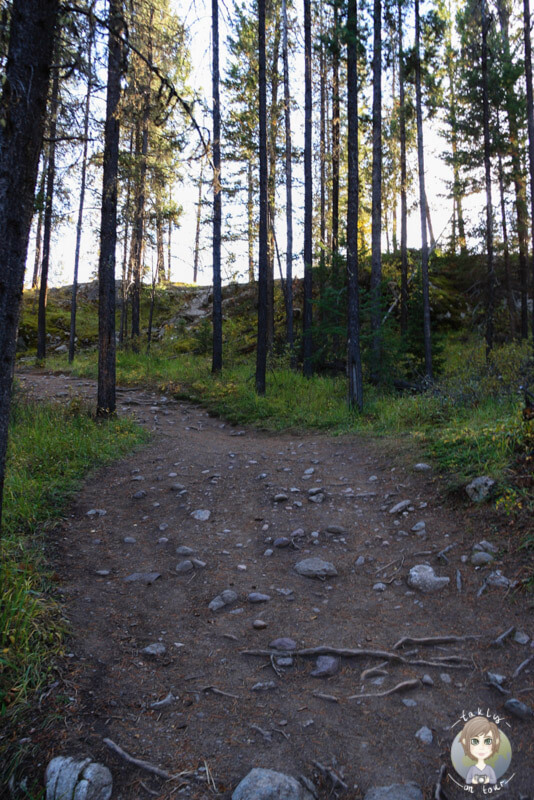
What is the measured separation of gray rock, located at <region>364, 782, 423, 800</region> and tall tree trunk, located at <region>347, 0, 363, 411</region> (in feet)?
26.5

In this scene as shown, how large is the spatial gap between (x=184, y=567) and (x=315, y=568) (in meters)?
1.25

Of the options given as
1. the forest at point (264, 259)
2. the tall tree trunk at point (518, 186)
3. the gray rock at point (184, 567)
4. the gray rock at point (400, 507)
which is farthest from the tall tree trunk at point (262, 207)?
the tall tree trunk at point (518, 186)

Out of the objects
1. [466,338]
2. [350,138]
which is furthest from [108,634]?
[466,338]

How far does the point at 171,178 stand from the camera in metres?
10.8

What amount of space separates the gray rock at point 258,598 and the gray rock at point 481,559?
180cm

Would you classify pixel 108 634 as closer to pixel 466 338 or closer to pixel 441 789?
pixel 441 789

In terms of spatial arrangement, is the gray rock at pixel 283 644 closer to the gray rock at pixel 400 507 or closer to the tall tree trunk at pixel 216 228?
the gray rock at pixel 400 507

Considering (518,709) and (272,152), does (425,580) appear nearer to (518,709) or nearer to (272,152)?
(518,709)

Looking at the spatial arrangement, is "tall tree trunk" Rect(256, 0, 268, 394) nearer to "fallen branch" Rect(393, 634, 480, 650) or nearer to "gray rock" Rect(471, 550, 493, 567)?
"gray rock" Rect(471, 550, 493, 567)

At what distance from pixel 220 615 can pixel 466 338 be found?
21.2 m

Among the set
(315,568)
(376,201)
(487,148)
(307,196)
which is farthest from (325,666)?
(487,148)

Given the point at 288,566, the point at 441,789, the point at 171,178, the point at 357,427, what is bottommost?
the point at 441,789

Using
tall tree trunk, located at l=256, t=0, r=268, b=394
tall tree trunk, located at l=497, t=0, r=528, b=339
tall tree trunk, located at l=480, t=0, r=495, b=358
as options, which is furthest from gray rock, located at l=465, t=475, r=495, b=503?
tall tree trunk, located at l=497, t=0, r=528, b=339

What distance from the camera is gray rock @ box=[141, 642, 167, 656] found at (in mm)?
3114
